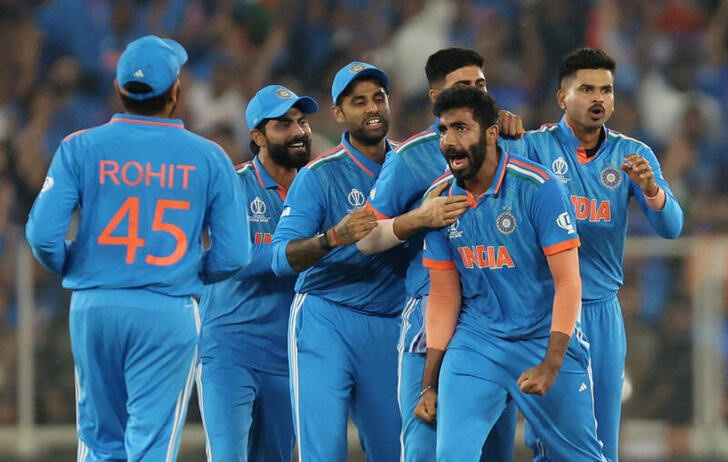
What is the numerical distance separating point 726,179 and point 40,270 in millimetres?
6039

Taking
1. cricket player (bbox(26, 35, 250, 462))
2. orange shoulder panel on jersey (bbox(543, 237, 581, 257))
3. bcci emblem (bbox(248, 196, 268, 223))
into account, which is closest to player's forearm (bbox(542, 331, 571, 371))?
orange shoulder panel on jersey (bbox(543, 237, 581, 257))

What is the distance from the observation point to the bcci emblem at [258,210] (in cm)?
729

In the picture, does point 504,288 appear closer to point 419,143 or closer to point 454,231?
point 454,231

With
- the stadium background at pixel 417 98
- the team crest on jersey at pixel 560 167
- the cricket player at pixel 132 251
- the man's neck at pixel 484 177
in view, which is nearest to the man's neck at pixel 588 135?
the team crest on jersey at pixel 560 167

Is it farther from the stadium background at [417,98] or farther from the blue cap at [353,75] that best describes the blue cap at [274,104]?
the stadium background at [417,98]

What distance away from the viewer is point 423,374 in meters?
6.21

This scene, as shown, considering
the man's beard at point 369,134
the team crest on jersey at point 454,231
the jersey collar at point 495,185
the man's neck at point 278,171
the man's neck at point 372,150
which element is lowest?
the team crest on jersey at point 454,231

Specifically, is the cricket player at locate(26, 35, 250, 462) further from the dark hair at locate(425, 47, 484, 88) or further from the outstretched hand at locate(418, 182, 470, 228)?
the dark hair at locate(425, 47, 484, 88)

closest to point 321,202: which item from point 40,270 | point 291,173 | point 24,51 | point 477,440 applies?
point 291,173

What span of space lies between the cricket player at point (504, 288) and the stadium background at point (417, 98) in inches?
202

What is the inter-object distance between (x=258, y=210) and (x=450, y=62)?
4.33ft

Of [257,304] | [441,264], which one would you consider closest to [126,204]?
[441,264]

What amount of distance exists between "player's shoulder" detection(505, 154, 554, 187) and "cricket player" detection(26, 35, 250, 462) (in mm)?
1237

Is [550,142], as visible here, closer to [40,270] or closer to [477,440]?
[477,440]
